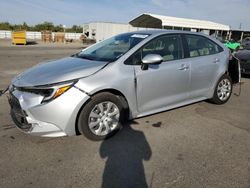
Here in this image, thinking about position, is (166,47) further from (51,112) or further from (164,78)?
(51,112)

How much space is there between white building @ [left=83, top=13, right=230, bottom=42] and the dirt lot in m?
27.0

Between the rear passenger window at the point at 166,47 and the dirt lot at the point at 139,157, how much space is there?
1176mm

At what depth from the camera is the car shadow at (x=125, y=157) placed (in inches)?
104

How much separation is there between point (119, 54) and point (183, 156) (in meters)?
1.81

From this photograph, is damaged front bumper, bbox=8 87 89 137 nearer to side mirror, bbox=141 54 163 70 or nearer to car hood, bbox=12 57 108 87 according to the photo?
car hood, bbox=12 57 108 87

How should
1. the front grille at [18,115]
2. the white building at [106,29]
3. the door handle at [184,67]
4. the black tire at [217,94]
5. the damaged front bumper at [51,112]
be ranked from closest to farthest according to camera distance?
1. the damaged front bumper at [51,112]
2. the front grille at [18,115]
3. the door handle at [184,67]
4. the black tire at [217,94]
5. the white building at [106,29]

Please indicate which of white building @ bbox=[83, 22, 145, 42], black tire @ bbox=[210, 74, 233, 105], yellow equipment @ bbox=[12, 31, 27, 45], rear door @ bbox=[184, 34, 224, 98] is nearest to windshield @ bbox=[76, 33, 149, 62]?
rear door @ bbox=[184, 34, 224, 98]

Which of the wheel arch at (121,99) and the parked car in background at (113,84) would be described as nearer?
the parked car in background at (113,84)

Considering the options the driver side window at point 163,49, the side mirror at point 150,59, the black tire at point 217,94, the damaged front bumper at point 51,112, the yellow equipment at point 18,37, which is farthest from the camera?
the yellow equipment at point 18,37

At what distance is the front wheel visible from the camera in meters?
3.31

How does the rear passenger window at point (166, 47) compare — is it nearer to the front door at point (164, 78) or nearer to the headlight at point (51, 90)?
the front door at point (164, 78)

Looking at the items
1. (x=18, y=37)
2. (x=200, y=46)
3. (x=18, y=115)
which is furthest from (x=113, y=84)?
(x=18, y=37)

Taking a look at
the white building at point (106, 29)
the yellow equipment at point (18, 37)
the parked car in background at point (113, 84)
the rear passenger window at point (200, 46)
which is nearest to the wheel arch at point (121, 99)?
the parked car in background at point (113, 84)

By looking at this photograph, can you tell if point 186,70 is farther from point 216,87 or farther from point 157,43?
point 216,87
